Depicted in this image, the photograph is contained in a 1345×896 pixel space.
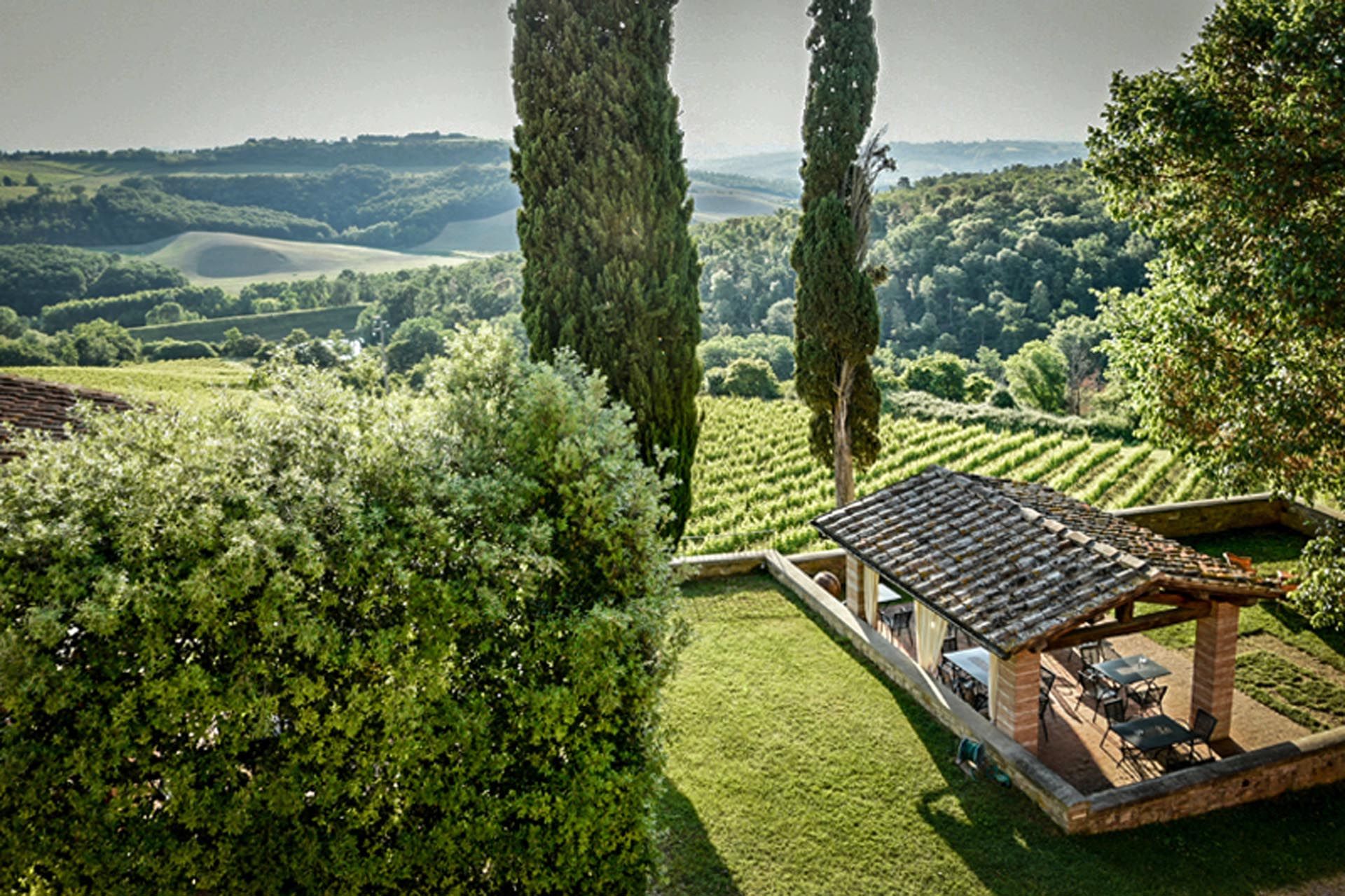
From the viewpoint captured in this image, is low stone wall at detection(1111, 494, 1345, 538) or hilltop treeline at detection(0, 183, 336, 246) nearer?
low stone wall at detection(1111, 494, 1345, 538)

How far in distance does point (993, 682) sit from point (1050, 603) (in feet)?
4.61

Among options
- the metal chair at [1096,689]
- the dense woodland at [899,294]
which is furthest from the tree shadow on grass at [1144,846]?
the dense woodland at [899,294]

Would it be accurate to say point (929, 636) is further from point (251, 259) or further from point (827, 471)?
point (251, 259)

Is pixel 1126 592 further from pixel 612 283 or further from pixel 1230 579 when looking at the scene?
pixel 612 283

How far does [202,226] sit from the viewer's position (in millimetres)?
130000

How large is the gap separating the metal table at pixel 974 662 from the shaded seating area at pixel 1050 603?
0.08ft

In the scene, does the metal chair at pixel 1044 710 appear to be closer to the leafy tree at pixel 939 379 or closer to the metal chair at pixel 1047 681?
the metal chair at pixel 1047 681

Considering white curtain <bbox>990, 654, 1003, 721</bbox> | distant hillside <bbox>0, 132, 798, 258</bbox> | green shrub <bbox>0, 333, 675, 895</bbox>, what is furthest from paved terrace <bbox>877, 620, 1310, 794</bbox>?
distant hillside <bbox>0, 132, 798, 258</bbox>

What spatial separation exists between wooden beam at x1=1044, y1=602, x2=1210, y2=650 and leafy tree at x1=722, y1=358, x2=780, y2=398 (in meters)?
49.2

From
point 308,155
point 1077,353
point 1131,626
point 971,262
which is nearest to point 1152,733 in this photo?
point 1131,626

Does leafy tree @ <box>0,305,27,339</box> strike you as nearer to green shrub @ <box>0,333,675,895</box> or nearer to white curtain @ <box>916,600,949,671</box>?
green shrub @ <box>0,333,675,895</box>

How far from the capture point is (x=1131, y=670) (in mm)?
11539

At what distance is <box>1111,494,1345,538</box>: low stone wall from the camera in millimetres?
17969

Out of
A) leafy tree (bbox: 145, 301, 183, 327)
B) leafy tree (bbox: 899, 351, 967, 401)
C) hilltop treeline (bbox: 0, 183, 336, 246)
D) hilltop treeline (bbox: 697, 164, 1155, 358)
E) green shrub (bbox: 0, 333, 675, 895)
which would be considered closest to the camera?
green shrub (bbox: 0, 333, 675, 895)
